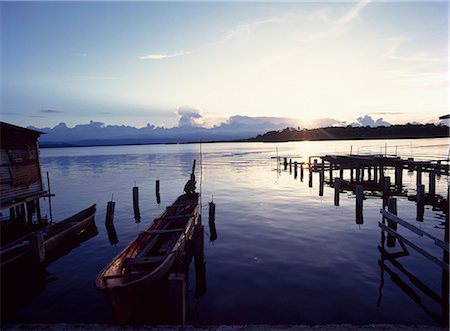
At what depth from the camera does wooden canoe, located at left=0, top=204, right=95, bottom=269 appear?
13.6 m

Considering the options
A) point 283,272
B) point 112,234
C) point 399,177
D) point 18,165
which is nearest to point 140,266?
point 283,272

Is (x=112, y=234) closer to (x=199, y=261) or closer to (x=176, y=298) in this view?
(x=199, y=261)

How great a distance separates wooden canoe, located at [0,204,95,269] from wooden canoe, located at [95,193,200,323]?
18.7ft

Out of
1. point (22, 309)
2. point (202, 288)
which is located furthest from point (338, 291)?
point (22, 309)

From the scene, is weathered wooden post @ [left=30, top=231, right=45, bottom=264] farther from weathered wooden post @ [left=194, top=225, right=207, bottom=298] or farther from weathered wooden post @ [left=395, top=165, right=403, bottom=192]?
weathered wooden post @ [left=395, top=165, right=403, bottom=192]

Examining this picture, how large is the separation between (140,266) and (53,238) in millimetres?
8033

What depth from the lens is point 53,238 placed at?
16484mm

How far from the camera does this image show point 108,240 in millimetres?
19203

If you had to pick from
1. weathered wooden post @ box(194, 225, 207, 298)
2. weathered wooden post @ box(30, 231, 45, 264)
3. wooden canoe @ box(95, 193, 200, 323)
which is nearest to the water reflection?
wooden canoe @ box(95, 193, 200, 323)

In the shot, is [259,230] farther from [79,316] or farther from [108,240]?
[79,316]

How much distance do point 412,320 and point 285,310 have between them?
397cm

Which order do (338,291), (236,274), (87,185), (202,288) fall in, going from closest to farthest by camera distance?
(338,291)
(202,288)
(236,274)
(87,185)

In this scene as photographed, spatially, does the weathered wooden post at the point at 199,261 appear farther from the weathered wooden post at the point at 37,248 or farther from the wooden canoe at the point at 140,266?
the weathered wooden post at the point at 37,248

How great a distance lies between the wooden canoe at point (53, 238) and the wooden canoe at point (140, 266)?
18.7 feet
